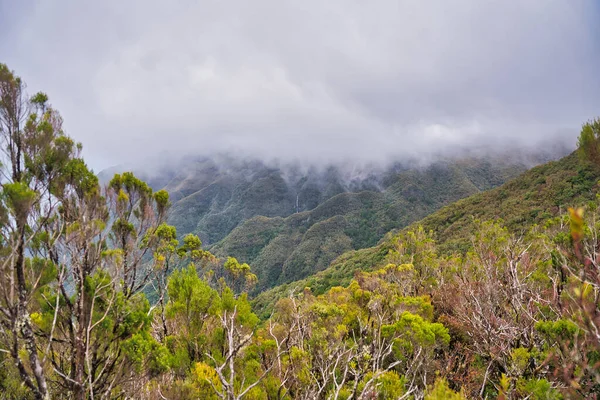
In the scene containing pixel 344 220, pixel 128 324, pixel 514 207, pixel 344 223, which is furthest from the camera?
pixel 344 220

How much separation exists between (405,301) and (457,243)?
3048 centimetres

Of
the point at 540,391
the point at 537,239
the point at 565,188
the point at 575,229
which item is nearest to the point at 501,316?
the point at 540,391

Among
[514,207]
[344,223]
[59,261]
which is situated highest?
[59,261]

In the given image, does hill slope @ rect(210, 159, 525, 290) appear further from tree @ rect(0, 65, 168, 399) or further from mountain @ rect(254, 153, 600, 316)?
tree @ rect(0, 65, 168, 399)

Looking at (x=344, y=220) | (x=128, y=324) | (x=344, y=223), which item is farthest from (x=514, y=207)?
(x=344, y=220)

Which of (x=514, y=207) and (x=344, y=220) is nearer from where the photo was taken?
(x=514, y=207)

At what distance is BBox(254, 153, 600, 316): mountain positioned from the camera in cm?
3519

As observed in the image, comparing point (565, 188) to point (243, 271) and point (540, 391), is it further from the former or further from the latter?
point (540, 391)

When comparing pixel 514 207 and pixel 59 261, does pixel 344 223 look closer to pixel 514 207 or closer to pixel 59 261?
pixel 514 207

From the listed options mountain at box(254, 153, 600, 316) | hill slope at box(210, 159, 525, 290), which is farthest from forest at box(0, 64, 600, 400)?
hill slope at box(210, 159, 525, 290)

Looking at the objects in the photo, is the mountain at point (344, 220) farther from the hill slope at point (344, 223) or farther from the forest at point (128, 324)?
the forest at point (128, 324)

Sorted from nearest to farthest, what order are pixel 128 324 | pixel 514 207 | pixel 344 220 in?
pixel 128 324, pixel 514 207, pixel 344 220

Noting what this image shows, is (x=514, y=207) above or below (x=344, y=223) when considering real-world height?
above

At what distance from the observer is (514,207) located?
42750 mm
